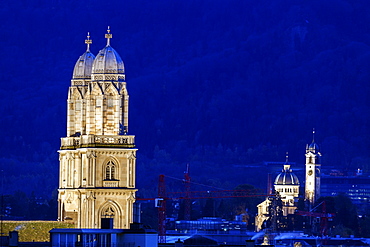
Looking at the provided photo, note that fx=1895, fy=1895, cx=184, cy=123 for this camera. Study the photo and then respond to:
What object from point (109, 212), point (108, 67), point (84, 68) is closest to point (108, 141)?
point (109, 212)

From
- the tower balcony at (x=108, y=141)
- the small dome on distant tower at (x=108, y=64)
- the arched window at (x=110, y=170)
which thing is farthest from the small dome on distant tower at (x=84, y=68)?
the arched window at (x=110, y=170)

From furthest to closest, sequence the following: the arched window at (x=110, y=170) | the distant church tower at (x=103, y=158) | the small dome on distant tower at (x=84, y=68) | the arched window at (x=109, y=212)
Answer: the small dome on distant tower at (x=84, y=68) < the arched window at (x=110, y=170) < the distant church tower at (x=103, y=158) < the arched window at (x=109, y=212)

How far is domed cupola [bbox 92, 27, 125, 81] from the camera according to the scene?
97.0m

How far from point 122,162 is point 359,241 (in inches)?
3949

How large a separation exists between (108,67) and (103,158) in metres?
4.76

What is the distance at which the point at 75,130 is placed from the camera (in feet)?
331

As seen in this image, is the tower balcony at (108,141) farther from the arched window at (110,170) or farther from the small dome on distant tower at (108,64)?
the small dome on distant tower at (108,64)

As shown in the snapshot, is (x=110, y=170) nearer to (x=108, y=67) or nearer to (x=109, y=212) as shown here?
(x=109, y=212)

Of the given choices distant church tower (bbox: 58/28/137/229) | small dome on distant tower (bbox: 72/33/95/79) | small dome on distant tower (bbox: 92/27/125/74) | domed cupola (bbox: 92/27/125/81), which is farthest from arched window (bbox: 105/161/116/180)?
small dome on distant tower (bbox: 72/33/95/79)

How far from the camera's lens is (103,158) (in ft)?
316

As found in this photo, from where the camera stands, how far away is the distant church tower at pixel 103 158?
95188mm

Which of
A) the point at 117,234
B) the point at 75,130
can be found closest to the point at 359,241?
the point at 75,130

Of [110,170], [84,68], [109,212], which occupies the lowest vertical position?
[109,212]

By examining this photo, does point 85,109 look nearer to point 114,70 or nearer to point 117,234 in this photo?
point 114,70
